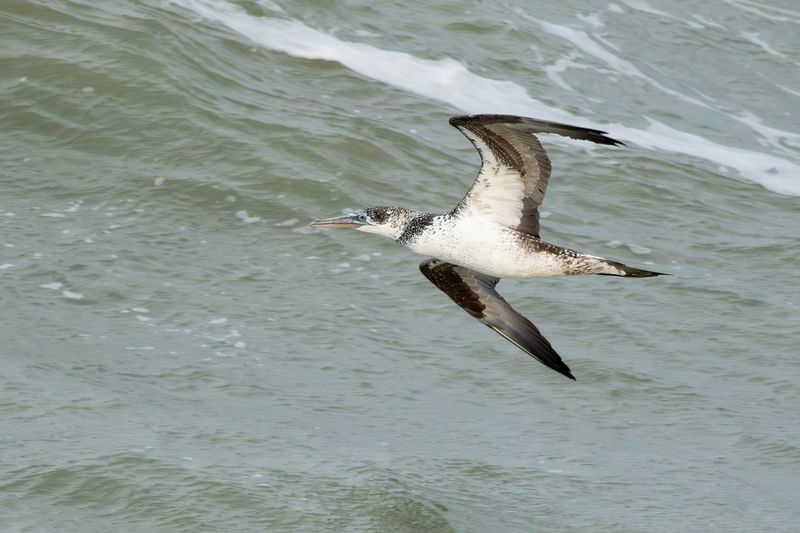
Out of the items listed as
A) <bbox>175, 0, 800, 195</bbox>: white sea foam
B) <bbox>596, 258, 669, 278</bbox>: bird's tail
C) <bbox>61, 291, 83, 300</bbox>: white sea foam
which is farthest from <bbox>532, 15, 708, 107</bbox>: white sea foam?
<bbox>596, 258, 669, 278</bbox>: bird's tail

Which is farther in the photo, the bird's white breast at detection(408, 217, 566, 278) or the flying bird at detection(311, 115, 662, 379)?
the bird's white breast at detection(408, 217, 566, 278)

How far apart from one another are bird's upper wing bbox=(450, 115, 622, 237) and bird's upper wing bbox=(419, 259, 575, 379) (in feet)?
1.55

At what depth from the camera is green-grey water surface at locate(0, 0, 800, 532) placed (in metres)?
7.72

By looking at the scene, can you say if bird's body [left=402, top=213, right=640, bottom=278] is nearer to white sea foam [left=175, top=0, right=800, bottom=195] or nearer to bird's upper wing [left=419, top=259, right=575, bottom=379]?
bird's upper wing [left=419, top=259, right=575, bottom=379]

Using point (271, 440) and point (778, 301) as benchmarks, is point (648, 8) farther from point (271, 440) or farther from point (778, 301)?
point (271, 440)

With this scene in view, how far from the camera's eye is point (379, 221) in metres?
7.89

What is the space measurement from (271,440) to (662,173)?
7257mm

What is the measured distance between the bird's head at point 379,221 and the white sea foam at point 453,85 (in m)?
7.02

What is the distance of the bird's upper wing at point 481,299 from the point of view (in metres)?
7.47

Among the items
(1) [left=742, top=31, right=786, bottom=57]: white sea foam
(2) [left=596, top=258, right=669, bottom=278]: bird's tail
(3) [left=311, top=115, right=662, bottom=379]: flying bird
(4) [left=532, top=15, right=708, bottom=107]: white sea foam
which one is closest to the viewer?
(2) [left=596, top=258, right=669, bottom=278]: bird's tail

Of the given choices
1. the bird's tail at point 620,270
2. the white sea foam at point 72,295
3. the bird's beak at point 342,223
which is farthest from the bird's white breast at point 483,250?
the white sea foam at point 72,295

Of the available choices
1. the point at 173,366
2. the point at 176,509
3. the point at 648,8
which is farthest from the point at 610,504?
the point at 648,8

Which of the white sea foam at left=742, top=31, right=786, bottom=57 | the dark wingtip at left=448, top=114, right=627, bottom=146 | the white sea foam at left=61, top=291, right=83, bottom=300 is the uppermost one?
the dark wingtip at left=448, top=114, right=627, bottom=146

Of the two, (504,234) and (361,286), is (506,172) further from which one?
(361,286)
